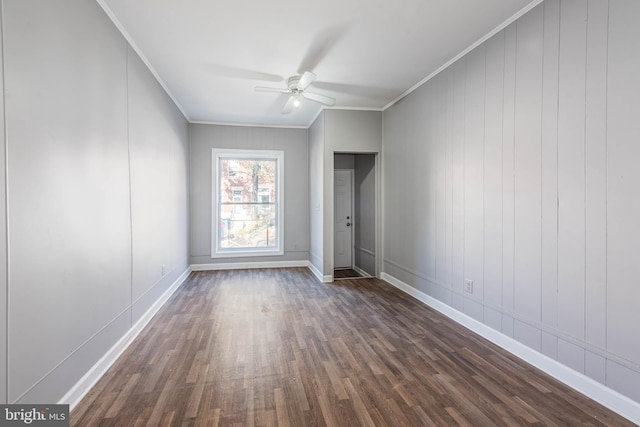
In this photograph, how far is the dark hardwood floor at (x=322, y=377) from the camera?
5.86 feet

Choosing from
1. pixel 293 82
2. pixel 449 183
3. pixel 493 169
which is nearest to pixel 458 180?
pixel 449 183

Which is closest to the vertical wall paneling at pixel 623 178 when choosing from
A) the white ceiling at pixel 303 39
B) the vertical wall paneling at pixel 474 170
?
the white ceiling at pixel 303 39

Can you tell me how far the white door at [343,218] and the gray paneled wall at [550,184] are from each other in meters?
2.92

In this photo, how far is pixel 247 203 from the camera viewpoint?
6059mm

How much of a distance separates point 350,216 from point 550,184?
4.35m

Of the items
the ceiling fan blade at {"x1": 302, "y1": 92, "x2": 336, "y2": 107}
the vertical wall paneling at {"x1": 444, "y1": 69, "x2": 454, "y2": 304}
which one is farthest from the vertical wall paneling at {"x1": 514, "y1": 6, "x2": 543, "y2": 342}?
the ceiling fan blade at {"x1": 302, "y1": 92, "x2": 336, "y2": 107}

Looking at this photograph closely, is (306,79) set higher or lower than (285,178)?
higher

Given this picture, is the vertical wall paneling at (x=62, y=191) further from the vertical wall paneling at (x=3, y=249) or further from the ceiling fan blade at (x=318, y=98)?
the ceiling fan blade at (x=318, y=98)

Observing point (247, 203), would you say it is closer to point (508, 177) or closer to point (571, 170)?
point (508, 177)

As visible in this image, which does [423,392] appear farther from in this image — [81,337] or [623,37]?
[623,37]

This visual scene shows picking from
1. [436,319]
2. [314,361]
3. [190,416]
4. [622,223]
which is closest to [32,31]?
[190,416]

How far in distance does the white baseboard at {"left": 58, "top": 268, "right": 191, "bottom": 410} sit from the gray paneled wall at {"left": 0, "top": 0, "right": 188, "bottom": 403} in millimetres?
50

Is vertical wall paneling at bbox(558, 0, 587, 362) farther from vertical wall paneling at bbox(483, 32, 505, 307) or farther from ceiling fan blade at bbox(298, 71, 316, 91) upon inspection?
ceiling fan blade at bbox(298, 71, 316, 91)

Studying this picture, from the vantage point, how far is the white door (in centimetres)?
638
